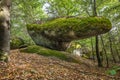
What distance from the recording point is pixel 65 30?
1342cm

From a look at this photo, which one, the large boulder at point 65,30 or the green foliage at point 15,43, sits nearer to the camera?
the large boulder at point 65,30

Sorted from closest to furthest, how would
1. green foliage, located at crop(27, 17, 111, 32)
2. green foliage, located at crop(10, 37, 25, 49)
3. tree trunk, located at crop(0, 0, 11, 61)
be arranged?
tree trunk, located at crop(0, 0, 11, 61) → green foliage, located at crop(27, 17, 111, 32) → green foliage, located at crop(10, 37, 25, 49)

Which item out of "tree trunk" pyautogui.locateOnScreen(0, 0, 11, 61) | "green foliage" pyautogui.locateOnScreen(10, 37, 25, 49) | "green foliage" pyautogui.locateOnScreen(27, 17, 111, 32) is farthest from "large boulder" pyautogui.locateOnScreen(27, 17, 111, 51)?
"tree trunk" pyautogui.locateOnScreen(0, 0, 11, 61)

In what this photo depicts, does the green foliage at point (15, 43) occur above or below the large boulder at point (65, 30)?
below

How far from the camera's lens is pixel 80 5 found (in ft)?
53.8

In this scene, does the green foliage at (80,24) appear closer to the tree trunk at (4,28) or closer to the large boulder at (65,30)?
the large boulder at (65,30)

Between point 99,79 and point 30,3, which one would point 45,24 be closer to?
point 30,3

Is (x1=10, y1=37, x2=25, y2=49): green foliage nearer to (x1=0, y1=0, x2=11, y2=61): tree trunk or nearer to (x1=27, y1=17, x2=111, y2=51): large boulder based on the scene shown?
(x1=27, y1=17, x2=111, y2=51): large boulder

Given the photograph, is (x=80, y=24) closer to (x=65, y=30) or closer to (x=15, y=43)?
(x=65, y=30)

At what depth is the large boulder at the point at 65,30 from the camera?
12.7m

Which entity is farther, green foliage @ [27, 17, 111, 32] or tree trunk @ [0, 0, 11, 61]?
green foliage @ [27, 17, 111, 32]

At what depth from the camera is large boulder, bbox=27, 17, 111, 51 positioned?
41.8 feet

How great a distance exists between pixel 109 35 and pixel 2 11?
1492cm

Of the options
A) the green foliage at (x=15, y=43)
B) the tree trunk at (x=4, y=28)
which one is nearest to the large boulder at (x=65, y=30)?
the green foliage at (x=15, y=43)
